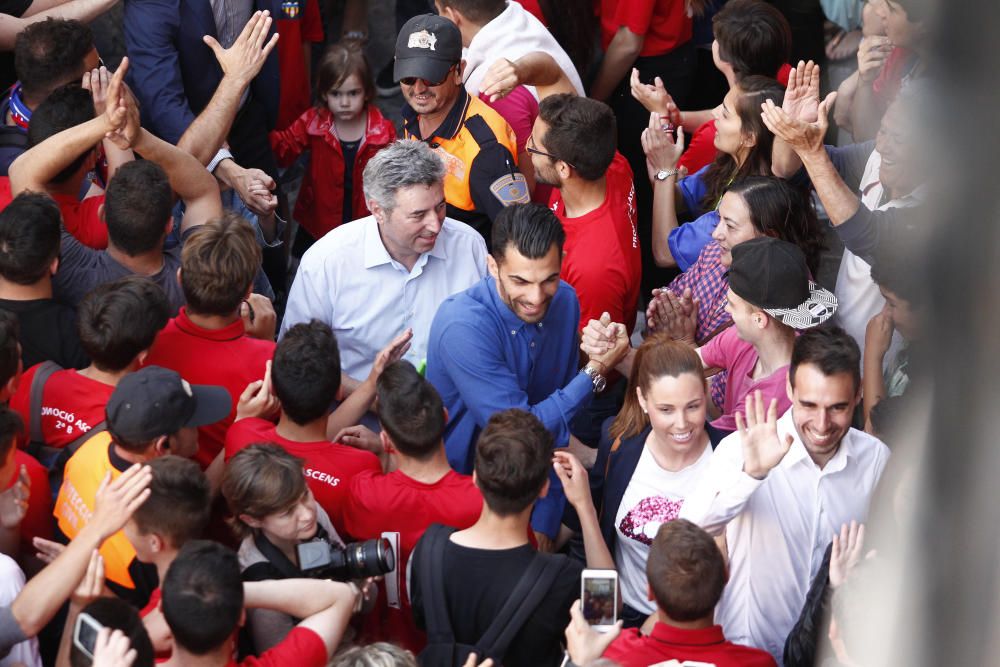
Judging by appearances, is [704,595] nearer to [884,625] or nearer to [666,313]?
[666,313]

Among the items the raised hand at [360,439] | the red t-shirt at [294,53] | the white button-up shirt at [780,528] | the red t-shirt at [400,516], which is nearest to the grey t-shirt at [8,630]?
the red t-shirt at [400,516]

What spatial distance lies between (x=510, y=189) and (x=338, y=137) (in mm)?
1192

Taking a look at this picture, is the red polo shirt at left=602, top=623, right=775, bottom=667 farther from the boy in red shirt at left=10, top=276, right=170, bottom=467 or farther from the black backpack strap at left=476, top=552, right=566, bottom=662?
the boy in red shirt at left=10, top=276, right=170, bottom=467

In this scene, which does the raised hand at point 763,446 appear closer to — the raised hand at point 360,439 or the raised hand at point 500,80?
the raised hand at point 360,439

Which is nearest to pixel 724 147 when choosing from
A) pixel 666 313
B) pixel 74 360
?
pixel 666 313

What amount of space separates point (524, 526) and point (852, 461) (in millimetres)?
820

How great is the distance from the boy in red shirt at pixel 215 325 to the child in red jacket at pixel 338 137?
1.49m

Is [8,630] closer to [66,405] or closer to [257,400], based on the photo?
[66,405]

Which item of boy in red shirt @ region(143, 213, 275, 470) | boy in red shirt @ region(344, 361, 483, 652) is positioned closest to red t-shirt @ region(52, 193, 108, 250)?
boy in red shirt @ region(143, 213, 275, 470)

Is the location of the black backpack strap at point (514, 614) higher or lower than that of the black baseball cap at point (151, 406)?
lower

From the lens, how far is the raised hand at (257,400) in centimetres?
311

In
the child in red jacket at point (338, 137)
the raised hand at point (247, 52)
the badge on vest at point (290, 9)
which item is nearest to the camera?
the raised hand at point (247, 52)

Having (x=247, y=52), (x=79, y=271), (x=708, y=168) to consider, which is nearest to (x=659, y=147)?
(x=708, y=168)

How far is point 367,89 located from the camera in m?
4.76
